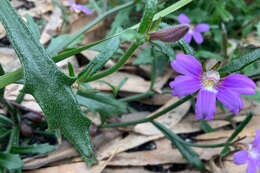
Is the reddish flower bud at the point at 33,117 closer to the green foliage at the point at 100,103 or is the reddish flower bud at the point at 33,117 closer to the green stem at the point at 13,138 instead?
the green stem at the point at 13,138

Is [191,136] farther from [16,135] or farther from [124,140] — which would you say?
[16,135]

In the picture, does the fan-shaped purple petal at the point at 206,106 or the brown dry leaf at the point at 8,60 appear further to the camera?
the brown dry leaf at the point at 8,60

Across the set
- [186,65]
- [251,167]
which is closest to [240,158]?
[251,167]

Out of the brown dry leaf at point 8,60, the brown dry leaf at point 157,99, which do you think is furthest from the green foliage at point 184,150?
the brown dry leaf at point 8,60

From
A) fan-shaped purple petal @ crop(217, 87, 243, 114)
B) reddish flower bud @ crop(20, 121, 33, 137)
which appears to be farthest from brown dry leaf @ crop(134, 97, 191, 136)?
fan-shaped purple petal @ crop(217, 87, 243, 114)

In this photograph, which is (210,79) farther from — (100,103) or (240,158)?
(100,103)
